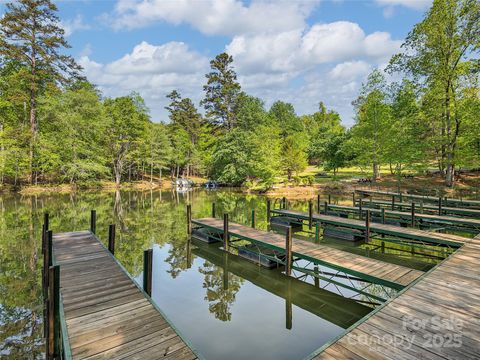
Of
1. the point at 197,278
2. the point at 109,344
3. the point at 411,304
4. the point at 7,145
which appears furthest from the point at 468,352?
the point at 7,145

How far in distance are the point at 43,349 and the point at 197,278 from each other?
5.54m

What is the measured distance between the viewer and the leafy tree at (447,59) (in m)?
29.9

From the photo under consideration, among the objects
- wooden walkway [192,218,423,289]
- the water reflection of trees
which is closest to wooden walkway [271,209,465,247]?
wooden walkway [192,218,423,289]

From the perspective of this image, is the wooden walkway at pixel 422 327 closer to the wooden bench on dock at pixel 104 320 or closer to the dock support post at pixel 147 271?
the wooden bench on dock at pixel 104 320

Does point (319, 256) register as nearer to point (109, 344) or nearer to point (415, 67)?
point (109, 344)

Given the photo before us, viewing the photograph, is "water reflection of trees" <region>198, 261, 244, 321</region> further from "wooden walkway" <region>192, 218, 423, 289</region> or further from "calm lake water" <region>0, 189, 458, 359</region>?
A: "wooden walkway" <region>192, 218, 423, 289</region>

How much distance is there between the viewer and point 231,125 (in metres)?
56.9

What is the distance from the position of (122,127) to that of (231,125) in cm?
2058

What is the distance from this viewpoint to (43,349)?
245 inches

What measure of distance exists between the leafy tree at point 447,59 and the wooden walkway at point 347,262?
93.6 feet

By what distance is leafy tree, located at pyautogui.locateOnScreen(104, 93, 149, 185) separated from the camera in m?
45.7

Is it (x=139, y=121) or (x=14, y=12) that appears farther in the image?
(x=139, y=121)

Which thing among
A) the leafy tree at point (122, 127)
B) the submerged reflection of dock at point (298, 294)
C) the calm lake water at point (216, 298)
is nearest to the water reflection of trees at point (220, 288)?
the calm lake water at point (216, 298)

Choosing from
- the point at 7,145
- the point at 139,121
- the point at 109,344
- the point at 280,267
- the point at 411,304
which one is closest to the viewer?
the point at 109,344
